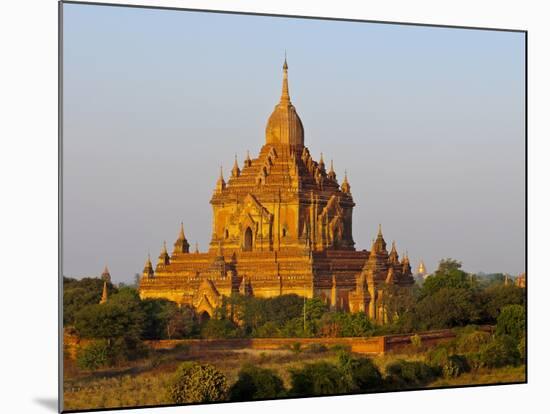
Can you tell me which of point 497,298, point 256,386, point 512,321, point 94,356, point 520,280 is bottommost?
point 256,386

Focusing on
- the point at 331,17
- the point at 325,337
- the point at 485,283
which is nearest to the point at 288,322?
the point at 325,337

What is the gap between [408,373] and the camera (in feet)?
68.8

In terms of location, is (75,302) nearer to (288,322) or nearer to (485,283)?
(288,322)

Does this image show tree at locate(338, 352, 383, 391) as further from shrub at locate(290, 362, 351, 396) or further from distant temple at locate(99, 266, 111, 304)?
distant temple at locate(99, 266, 111, 304)

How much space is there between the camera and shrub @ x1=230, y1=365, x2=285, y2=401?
65.3ft

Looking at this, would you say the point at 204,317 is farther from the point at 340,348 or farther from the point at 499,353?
the point at 499,353

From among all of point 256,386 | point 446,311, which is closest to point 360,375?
point 256,386

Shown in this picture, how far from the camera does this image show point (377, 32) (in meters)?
21.2

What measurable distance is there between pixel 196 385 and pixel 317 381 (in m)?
1.59

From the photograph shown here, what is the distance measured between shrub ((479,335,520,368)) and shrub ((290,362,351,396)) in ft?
6.38

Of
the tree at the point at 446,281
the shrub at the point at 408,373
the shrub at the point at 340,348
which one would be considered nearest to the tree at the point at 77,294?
the shrub at the point at 340,348

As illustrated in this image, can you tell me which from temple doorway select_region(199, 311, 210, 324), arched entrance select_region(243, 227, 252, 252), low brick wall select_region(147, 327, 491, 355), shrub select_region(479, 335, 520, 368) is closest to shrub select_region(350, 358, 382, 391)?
low brick wall select_region(147, 327, 491, 355)

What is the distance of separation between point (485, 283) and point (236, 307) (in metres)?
3.27

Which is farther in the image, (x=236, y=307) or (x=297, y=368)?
(x=236, y=307)
